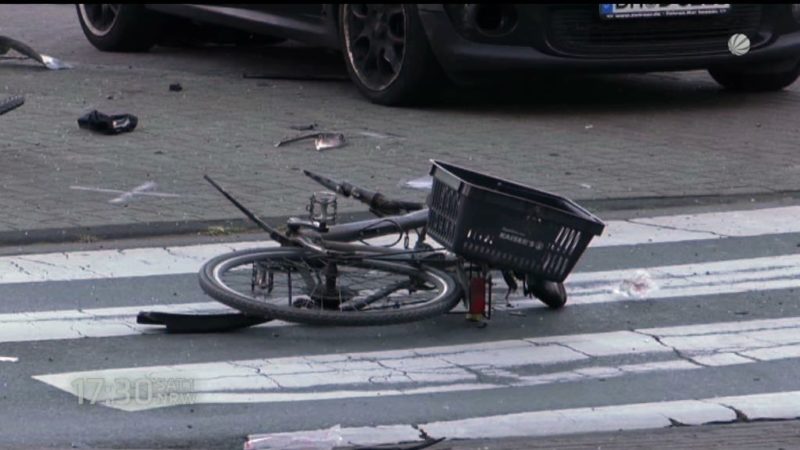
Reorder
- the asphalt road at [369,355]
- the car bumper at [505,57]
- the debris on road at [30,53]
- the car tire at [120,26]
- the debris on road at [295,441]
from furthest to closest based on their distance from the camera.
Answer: the car tire at [120,26] < the debris on road at [30,53] < the car bumper at [505,57] < the asphalt road at [369,355] < the debris on road at [295,441]

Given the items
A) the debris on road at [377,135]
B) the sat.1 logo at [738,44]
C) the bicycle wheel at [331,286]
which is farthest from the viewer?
the sat.1 logo at [738,44]

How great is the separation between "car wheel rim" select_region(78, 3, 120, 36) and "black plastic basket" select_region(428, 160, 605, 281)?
7.51 meters

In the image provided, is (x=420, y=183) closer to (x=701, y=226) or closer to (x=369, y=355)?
(x=701, y=226)

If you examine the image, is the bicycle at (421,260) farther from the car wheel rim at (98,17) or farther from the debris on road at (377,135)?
the car wheel rim at (98,17)

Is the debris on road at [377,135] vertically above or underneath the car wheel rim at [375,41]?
underneath

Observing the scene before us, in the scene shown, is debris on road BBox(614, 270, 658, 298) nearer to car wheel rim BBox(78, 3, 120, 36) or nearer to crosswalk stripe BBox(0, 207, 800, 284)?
crosswalk stripe BBox(0, 207, 800, 284)

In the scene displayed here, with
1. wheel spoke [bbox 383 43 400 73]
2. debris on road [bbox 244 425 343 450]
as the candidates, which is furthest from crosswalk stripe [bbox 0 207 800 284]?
wheel spoke [bbox 383 43 400 73]

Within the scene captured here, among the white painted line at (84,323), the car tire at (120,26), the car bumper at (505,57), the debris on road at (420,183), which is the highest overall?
the car bumper at (505,57)

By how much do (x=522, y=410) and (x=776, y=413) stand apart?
2.65ft

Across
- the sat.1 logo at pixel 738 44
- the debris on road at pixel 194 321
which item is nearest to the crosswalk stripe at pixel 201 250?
the debris on road at pixel 194 321

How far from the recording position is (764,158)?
9758 mm

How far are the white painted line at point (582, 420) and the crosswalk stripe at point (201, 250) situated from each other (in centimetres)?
164

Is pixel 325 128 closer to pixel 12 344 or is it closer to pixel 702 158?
pixel 702 158

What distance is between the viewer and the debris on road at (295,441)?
5266mm
